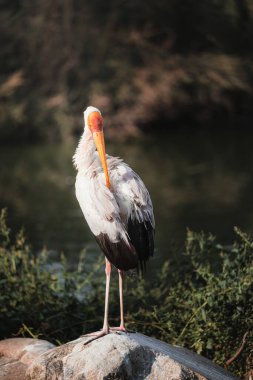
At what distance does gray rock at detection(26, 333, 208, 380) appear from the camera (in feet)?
16.5

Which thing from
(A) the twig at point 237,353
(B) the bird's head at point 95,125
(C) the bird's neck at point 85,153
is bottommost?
(A) the twig at point 237,353

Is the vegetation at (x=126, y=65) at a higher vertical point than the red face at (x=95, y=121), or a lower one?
higher

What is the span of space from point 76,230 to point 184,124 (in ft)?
50.3

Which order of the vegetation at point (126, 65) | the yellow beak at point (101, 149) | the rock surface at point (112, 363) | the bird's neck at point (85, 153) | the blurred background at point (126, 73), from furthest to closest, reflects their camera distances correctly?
the vegetation at point (126, 65) → the blurred background at point (126, 73) → the bird's neck at point (85, 153) → the yellow beak at point (101, 149) → the rock surface at point (112, 363)

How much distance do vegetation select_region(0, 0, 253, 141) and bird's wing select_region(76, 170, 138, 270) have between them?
2115 centimetres

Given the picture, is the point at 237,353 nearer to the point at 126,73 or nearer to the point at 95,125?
the point at 95,125

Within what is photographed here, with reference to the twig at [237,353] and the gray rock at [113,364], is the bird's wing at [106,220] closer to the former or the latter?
the gray rock at [113,364]

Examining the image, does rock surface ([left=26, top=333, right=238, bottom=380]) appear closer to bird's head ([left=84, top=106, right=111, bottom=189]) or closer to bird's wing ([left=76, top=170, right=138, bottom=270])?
bird's wing ([left=76, top=170, right=138, bottom=270])

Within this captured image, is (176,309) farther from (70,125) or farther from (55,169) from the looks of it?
(70,125)

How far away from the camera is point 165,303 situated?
7656 mm

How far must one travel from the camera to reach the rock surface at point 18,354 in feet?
18.7

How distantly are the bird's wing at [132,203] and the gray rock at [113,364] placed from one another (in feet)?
2.51

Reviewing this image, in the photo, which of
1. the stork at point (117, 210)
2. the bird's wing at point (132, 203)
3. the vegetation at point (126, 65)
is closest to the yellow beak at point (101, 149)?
the stork at point (117, 210)

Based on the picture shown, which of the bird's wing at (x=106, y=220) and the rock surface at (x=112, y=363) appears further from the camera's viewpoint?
the bird's wing at (x=106, y=220)
